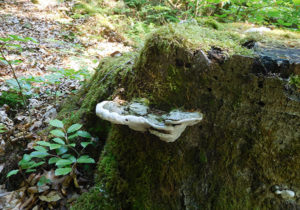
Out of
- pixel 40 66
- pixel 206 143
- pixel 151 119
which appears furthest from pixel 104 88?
pixel 40 66

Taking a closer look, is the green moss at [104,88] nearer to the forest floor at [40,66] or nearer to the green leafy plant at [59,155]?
the green leafy plant at [59,155]

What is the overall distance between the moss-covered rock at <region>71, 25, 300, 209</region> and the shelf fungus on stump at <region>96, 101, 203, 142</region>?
1.06 feet

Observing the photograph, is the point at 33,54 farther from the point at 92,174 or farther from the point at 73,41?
the point at 92,174

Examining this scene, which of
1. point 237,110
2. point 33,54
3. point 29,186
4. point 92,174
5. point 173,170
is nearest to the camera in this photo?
point 237,110

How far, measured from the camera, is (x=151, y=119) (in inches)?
63.6

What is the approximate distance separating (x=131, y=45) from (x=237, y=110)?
8.43 meters

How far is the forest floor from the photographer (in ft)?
8.97

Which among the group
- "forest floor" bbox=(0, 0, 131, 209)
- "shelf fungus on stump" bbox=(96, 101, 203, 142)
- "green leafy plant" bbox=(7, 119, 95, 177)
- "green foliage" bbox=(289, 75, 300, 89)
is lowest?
"forest floor" bbox=(0, 0, 131, 209)

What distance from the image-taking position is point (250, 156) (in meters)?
1.96

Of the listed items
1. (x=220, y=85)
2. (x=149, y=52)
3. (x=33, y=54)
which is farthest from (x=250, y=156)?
(x=33, y=54)

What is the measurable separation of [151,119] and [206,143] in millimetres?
808

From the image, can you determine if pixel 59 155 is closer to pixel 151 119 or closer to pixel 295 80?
pixel 151 119

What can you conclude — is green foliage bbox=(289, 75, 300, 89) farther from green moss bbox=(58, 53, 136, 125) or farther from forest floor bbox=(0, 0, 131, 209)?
forest floor bbox=(0, 0, 131, 209)

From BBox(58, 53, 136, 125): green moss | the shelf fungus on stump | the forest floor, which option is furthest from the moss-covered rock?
the forest floor
